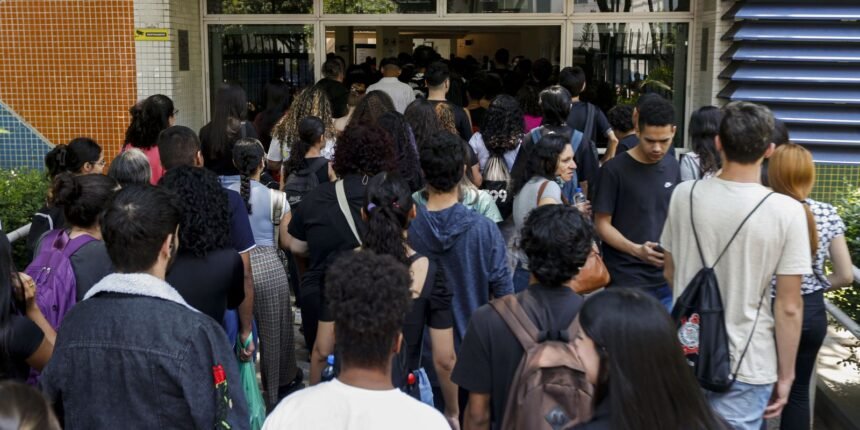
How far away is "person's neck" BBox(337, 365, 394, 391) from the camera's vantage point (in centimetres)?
262

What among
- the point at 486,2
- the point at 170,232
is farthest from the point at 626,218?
the point at 486,2

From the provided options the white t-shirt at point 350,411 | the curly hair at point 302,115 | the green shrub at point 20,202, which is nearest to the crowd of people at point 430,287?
the white t-shirt at point 350,411

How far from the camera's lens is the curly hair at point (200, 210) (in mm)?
4102

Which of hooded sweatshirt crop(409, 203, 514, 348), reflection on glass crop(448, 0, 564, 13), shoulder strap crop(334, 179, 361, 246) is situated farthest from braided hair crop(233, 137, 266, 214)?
reflection on glass crop(448, 0, 564, 13)

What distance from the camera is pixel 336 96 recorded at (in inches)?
341

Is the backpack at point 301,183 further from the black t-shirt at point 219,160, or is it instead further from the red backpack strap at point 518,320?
the red backpack strap at point 518,320

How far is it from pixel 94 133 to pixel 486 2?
413cm

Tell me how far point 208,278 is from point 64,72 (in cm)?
606

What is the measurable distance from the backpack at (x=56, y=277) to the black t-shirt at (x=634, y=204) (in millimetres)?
2622

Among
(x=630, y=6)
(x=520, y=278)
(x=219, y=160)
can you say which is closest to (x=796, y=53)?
(x=630, y=6)

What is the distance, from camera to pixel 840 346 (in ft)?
24.5

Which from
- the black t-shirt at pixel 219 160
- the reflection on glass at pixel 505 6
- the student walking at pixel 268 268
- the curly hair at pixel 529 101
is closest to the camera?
the student walking at pixel 268 268

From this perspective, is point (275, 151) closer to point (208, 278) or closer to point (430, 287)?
point (208, 278)

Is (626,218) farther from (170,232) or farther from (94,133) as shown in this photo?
(94,133)
